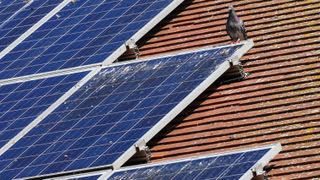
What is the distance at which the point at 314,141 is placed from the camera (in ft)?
111

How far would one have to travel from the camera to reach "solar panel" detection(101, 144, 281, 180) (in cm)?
3194

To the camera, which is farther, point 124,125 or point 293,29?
point 293,29

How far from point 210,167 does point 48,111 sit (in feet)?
17.2

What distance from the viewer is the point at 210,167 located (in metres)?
32.4

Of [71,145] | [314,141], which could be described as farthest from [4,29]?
[314,141]

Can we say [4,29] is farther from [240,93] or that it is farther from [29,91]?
[240,93]

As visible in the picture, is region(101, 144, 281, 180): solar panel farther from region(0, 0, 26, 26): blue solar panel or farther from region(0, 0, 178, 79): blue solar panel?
region(0, 0, 26, 26): blue solar panel

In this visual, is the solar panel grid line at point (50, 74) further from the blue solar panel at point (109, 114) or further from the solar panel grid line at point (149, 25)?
the blue solar panel at point (109, 114)

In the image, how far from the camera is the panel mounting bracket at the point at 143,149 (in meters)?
33.8

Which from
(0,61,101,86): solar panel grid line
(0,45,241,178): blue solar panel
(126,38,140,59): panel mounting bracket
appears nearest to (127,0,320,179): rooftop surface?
(126,38,140,59): panel mounting bracket

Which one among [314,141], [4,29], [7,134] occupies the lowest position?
[314,141]

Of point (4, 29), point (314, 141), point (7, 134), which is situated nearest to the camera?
point (314, 141)

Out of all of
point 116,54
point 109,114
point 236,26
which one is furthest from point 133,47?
point 109,114

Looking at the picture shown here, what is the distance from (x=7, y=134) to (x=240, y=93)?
504cm
